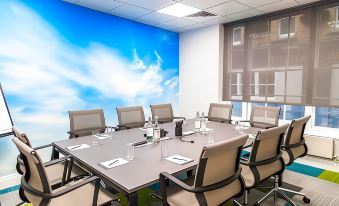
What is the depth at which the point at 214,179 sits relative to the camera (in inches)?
62.1

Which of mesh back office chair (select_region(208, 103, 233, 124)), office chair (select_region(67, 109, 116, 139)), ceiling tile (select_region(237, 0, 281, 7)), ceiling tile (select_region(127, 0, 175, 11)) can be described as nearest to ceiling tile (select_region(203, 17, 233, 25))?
ceiling tile (select_region(237, 0, 281, 7))

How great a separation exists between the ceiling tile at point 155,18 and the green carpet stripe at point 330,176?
3.89 m

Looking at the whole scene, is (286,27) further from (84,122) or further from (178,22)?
(84,122)

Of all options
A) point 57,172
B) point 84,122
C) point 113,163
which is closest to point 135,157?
point 113,163

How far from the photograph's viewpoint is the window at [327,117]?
3952 mm

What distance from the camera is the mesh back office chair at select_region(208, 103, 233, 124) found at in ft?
13.4

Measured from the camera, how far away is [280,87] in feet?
14.2

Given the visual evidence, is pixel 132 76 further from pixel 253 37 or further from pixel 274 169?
pixel 274 169

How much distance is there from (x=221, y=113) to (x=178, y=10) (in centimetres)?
215

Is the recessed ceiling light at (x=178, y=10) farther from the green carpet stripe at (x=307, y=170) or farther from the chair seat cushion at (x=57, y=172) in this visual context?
the green carpet stripe at (x=307, y=170)

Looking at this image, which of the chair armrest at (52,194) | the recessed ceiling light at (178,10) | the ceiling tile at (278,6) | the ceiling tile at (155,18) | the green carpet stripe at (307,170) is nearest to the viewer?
the chair armrest at (52,194)

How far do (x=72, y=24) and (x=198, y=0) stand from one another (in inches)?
88.7

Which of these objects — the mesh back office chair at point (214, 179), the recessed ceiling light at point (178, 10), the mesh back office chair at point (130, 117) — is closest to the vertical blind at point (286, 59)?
the recessed ceiling light at point (178, 10)

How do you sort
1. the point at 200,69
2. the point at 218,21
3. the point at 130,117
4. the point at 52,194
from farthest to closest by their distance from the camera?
the point at 200,69, the point at 218,21, the point at 130,117, the point at 52,194
